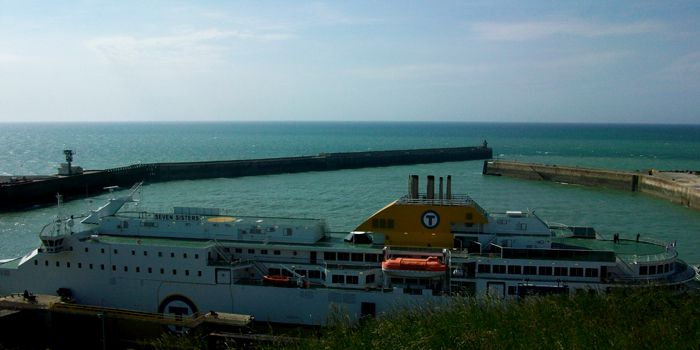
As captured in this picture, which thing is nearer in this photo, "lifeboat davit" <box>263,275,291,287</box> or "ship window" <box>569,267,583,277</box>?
"ship window" <box>569,267,583,277</box>

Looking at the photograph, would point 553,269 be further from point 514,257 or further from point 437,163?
point 437,163

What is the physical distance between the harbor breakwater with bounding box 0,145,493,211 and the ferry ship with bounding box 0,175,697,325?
2993cm

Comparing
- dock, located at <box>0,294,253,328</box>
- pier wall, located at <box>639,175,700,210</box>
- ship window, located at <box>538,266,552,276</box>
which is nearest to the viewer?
dock, located at <box>0,294,253,328</box>

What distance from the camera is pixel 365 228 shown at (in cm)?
2414

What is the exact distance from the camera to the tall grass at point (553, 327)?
11719 mm

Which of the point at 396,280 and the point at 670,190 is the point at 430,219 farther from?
the point at 670,190

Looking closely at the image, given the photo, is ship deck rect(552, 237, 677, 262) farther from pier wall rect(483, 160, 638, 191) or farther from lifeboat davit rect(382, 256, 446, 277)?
pier wall rect(483, 160, 638, 191)

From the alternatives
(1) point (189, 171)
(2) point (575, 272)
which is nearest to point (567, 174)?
(1) point (189, 171)

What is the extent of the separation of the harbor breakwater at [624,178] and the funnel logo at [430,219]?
36786mm

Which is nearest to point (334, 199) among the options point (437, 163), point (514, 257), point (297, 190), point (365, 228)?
Answer: point (297, 190)

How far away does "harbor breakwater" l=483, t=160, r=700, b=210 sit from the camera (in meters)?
53.8

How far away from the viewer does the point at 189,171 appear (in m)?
73.7

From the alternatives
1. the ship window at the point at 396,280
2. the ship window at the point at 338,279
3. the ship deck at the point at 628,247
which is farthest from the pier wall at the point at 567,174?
the ship window at the point at 338,279

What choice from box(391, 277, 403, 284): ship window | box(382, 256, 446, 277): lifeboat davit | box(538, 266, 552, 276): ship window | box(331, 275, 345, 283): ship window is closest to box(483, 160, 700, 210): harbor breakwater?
box(538, 266, 552, 276): ship window
